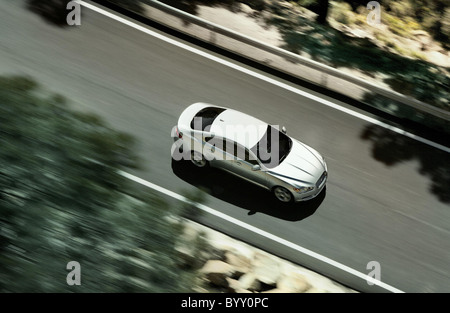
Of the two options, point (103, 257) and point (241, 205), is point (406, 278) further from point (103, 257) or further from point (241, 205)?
point (103, 257)

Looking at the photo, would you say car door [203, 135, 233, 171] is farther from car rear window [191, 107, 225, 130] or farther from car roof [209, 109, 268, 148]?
car rear window [191, 107, 225, 130]

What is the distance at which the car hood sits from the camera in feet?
39.2

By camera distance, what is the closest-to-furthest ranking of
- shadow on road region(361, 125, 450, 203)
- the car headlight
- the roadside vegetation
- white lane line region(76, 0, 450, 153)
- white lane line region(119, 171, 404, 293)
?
white lane line region(119, 171, 404, 293)
the car headlight
shadow on road region(361, 125, 450, 203)
white lane line region(76, 0, 450, 153)
the roadside vegetation

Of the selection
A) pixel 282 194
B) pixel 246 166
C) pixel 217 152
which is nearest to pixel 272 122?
pixel 246 166

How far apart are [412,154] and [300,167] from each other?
12.2ft

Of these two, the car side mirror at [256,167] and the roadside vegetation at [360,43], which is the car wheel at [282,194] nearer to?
the car side mirror at [256,167]

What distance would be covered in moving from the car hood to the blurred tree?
546 cm

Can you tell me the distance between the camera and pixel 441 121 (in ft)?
47.1

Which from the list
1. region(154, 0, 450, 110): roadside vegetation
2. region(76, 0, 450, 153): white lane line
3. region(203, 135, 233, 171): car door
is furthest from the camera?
region(154, 0, 450, 110): roadside vegetation

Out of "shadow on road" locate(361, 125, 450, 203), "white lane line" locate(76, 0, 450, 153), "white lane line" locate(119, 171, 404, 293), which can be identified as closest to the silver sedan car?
"white lane line" locate(119, 171, 404, 293)

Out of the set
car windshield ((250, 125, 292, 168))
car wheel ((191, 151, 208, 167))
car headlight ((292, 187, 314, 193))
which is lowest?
car headlight ((292, 187, 314, 193))

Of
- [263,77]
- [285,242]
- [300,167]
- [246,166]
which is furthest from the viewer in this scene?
[263,77]

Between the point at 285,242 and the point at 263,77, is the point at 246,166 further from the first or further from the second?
the point at 263,77

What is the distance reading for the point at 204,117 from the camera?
40.7 ft
